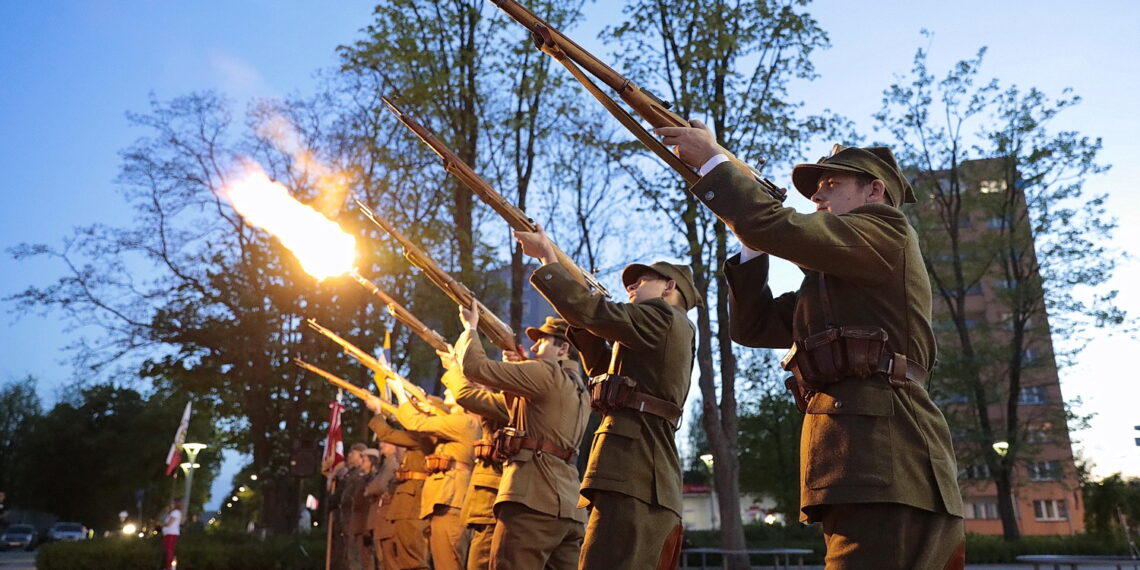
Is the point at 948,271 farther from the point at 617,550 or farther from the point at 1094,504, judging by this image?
the point at 617,550

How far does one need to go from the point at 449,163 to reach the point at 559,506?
321 cm

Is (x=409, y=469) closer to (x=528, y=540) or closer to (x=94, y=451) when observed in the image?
(x=528, y=540)

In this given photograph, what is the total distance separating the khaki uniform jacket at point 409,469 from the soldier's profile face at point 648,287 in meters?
6.09

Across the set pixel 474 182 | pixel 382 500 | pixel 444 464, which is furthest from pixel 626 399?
pixel 382 500

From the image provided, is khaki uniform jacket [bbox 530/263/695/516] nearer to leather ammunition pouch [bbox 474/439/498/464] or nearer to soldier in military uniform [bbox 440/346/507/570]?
soldier in military uniform [bbox 440/346/507/570]

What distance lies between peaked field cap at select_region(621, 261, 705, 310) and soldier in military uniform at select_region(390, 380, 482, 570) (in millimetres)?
3868

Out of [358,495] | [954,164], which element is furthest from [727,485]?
[954,164]

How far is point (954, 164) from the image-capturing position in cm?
3303

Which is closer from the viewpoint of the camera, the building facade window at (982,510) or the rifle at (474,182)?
the rifle at (474,182)

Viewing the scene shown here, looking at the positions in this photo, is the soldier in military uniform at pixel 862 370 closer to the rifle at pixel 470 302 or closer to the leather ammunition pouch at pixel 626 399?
the leather ammunition pouch at pixel 626 399

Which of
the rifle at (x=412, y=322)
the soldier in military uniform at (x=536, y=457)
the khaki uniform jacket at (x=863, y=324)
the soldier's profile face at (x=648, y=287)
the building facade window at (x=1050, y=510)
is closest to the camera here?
the khaki uniform jacket at (x=863, y=324)

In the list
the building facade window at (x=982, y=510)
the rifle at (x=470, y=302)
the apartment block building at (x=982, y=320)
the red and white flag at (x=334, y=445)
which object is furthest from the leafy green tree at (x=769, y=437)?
the rifle at (x=470, y=302)

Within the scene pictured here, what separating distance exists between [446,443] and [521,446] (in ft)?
13.1

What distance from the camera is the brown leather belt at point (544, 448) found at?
23.4ft
